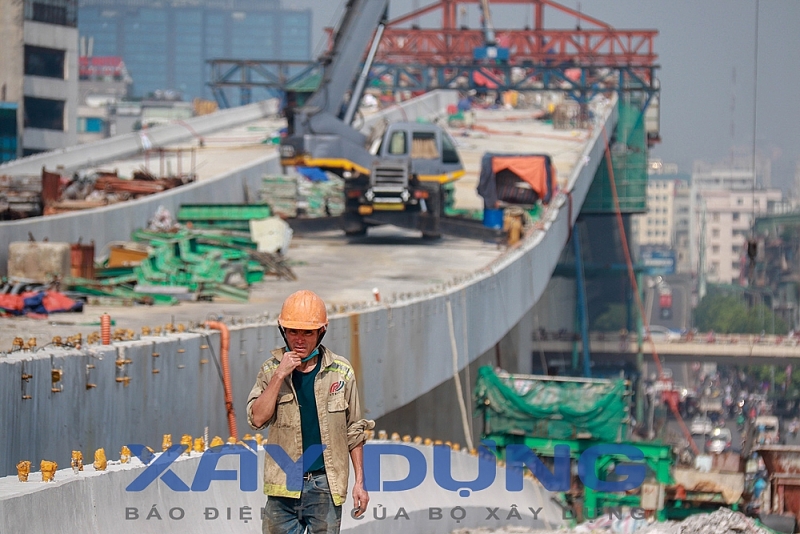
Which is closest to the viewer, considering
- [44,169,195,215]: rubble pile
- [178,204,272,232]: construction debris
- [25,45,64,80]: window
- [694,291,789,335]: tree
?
[44,169,195,215]: rubble pile

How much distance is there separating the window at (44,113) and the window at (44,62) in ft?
4.54

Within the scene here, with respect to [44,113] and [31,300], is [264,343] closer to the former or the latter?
[31,300]

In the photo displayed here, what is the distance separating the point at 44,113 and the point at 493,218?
42059 millimetres

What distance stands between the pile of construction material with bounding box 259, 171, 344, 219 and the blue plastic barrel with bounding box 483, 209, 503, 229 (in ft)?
14.3

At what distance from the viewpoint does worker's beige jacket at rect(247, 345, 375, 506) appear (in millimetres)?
6504

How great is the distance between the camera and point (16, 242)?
2291 centimetres

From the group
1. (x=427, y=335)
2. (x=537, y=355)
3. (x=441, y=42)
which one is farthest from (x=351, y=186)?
(x=441, y=42)

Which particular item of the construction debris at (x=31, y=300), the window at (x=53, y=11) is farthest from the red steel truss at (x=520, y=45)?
the construction debris at (x=31, y=300)

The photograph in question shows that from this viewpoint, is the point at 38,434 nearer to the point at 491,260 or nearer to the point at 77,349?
the point at 77,349

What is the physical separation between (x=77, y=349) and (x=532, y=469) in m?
11.6

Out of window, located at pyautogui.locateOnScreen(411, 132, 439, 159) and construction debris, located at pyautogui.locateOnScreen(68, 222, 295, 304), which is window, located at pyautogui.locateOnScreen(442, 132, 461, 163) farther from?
construction debris, located at pyautogui.locateOnScreen(68, 222, 295, 304)

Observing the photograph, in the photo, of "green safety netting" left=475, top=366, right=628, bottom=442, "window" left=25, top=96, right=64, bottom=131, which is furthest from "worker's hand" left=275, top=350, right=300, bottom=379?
"window" left=25, top=96, right=64, bottom=131

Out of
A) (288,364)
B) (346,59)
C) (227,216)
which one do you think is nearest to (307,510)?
(288,364)

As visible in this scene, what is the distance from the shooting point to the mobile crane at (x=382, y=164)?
33.6 meters
